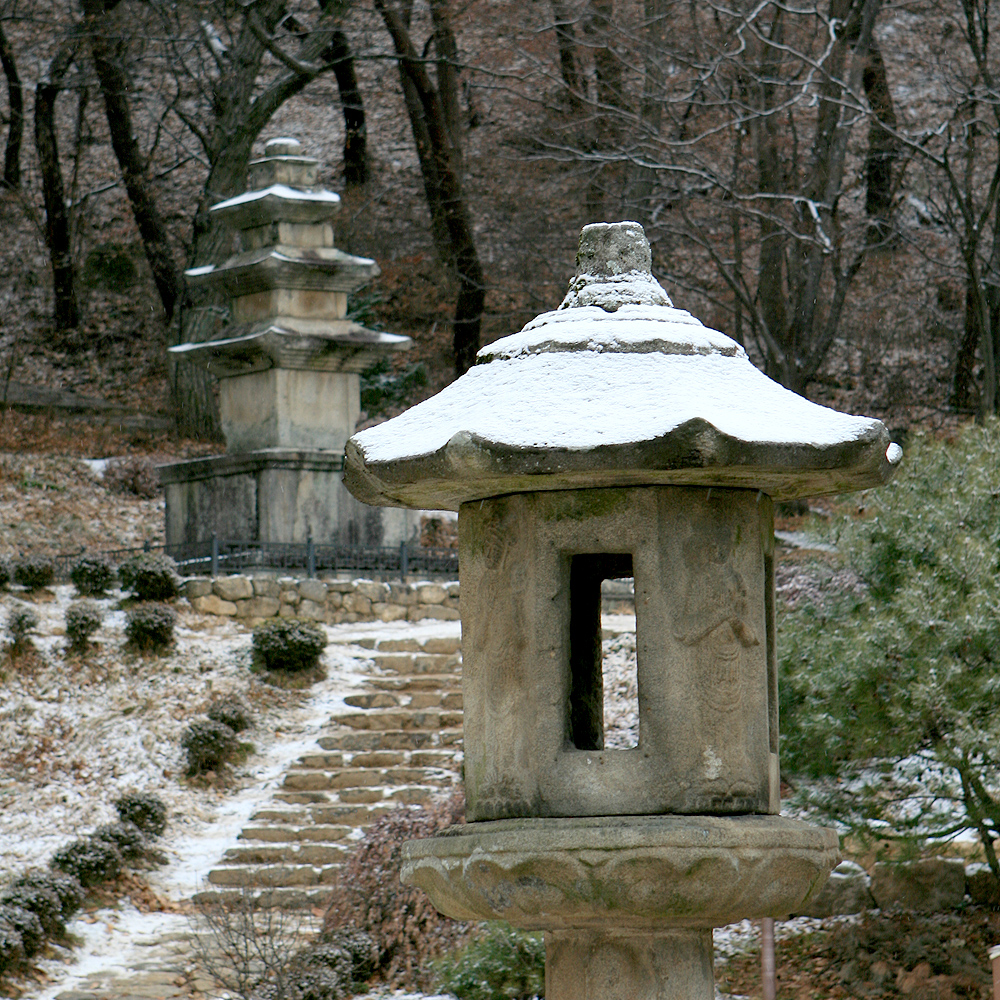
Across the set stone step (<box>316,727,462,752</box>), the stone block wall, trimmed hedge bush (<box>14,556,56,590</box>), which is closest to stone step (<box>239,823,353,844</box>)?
stone step (<box>316,727,462,752</box>)

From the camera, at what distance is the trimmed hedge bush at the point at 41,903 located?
10.1m

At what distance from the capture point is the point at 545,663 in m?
5.05

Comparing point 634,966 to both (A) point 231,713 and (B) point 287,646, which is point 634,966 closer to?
(A) point 231,713

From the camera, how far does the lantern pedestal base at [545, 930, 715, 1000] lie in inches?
198

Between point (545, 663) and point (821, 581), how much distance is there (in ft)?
23.7

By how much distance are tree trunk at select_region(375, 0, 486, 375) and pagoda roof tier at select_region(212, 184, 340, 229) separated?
181 inches

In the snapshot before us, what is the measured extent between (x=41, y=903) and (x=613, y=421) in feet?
22.8

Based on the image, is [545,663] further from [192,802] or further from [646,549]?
[192,802]

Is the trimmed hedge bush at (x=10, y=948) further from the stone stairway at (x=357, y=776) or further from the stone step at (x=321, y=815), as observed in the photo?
the stone step at (x=321, y=815)

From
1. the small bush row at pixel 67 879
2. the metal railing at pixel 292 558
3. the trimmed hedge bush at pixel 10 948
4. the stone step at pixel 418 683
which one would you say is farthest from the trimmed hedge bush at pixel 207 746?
the metal railing at pixel 292 558

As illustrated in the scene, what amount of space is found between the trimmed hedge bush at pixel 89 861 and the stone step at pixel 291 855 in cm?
87

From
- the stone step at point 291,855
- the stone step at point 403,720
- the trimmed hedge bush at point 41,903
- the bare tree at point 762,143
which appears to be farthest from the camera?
the bare tree at point 762,143

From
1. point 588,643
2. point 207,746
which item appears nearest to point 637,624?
point 588,643

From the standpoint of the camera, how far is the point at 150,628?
48.4 ft
